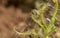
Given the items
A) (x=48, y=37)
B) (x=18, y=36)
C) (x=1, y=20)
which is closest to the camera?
(x=48, y=37)

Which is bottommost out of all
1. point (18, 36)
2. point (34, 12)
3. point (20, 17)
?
point (18, 36)

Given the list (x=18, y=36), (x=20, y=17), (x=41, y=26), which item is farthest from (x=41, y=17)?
(x=20, y=17)

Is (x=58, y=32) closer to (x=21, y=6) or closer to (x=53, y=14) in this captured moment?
(x=53, y=14)

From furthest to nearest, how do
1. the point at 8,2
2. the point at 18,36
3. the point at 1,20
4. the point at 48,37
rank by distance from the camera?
the point at 8,2
the point at 1,20
the point at 18,36
the point at 48,37

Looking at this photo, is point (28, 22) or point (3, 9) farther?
point (3, 9)

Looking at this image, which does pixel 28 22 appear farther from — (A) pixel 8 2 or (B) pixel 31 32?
(A) pixel 8 2

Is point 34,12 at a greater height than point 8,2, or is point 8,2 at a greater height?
point 8,2

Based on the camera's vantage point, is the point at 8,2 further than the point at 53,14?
Yes

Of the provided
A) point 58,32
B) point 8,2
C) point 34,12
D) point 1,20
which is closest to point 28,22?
point 34,12

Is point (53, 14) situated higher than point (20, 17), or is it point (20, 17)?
point (20, 17)
